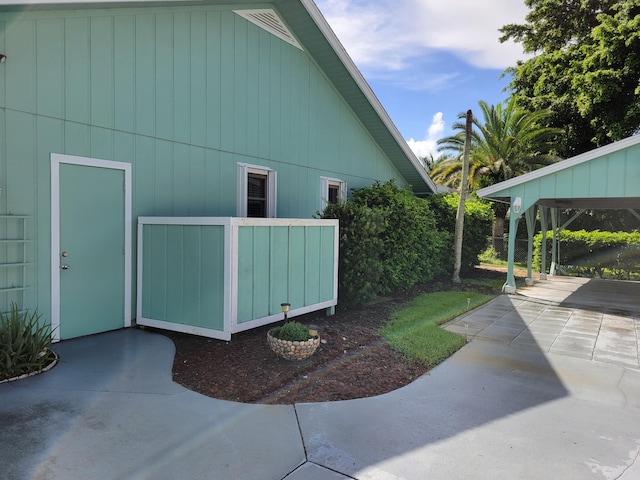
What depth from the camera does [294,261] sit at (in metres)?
5.83

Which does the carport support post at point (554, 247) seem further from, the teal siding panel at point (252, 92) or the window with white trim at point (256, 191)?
the teal siding panel at point (252, 92)

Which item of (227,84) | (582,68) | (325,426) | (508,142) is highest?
(582,68)

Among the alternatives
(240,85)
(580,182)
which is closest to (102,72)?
(240,85)

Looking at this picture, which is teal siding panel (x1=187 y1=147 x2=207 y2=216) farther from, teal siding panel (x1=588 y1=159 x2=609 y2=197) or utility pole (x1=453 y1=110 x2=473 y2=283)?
teal siding panel (x1=588 y1=159 x2=609 y2=197)

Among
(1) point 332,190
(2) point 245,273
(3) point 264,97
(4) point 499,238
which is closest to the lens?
(2) point 245,273

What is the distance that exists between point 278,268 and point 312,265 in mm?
835

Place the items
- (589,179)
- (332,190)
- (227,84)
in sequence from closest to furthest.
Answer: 1. (227,84)
2. (589,179)
3. (332,190)

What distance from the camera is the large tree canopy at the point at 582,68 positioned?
54.3 ft

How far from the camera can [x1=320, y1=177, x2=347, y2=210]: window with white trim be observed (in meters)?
9.72

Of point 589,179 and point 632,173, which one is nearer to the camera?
point 632,173

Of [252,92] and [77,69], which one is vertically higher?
[252,92]

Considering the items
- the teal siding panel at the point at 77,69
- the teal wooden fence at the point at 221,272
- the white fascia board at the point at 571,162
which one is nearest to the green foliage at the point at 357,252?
the teal wooden fence at the point at 221,272

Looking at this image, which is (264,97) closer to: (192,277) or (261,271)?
(261,271)

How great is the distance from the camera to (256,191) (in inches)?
317
